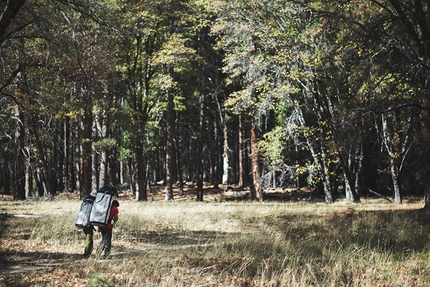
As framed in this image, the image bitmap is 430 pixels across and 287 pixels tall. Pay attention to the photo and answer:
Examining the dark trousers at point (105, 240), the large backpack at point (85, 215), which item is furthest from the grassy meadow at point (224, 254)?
the large backpack at point (85, 215)

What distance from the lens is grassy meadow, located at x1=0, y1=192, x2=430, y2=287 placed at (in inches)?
285

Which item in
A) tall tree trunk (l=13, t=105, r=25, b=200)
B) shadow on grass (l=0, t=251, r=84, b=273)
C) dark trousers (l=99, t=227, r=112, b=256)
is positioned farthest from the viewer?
tall tree trunk (l=13, t=105, r=25, b=200)

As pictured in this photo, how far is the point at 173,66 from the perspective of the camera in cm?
2827

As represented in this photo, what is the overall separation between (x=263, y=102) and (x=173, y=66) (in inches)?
311

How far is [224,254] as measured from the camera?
9.04 m

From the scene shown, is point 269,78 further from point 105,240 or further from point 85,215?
point 85,215

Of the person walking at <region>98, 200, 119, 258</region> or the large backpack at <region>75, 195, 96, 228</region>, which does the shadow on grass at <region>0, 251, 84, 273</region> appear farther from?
the large backpack at <region>75, 195, 96, 228</region>

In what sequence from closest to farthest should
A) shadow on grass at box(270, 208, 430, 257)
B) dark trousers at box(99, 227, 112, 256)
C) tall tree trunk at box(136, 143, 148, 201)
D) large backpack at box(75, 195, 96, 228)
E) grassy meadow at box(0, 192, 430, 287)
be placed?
Result: grassy meadow at box(0, 192, 430, 287), large backpack at box(75, 195, 96, 228), dark trousers at box(99, 227, 112, 256), shadow on grass at box(270, 208, 430, 257), tall tree trunk at box(136, 143, 148, 201)

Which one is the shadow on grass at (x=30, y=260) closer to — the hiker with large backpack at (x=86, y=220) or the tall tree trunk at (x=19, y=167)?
the hiker with large backpack at (x=86, y=220)

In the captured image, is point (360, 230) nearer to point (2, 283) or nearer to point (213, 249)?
point (213, 249)

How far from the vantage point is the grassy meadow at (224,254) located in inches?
285

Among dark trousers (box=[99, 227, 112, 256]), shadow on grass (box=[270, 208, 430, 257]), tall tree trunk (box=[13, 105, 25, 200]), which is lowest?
shadow on grass (box=[270, 208, 430, 257])

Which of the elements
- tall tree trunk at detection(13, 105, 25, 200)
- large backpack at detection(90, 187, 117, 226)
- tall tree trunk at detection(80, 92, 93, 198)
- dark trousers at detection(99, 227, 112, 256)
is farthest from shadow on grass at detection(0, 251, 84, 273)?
tall tree trunk at detection(13, 105, 25, 200)

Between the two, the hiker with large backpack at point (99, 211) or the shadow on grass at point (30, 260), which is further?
the hiker with large backpack at point (99, 211)
